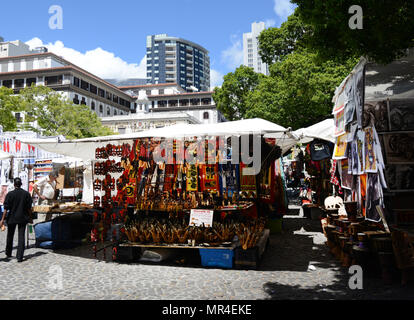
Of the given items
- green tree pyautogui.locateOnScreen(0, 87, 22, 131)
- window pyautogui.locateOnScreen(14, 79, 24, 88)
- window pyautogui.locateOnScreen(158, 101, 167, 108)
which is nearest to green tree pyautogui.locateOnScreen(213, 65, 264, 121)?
green tree pyautogui.locateOnScreen(0, 87, 22, 131)

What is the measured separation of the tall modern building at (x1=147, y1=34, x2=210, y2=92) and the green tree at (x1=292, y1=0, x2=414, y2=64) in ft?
397

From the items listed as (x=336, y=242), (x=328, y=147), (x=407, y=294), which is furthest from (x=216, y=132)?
(x=328, y=147)

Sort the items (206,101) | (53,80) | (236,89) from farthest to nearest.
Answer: (206,101), (53,80), (236,89)

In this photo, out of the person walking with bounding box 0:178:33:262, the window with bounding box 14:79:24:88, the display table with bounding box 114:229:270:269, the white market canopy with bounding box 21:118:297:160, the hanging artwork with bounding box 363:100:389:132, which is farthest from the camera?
the window with bounding box 14:79:24:88

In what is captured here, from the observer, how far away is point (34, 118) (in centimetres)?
3098

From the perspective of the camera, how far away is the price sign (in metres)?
6.79

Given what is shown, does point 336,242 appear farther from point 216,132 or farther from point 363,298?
point 216,132

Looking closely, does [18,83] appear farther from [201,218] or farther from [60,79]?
[201,218]

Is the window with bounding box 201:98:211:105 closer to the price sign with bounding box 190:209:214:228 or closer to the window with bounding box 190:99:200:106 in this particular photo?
the window with bounding box 190:99:200:106

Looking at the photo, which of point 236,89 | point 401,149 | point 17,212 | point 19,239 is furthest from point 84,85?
point 401,149

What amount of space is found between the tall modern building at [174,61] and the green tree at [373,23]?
12086 cm

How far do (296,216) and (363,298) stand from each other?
954 centimetres

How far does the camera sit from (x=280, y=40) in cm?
2167

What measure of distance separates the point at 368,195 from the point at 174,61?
128149 millimetres
